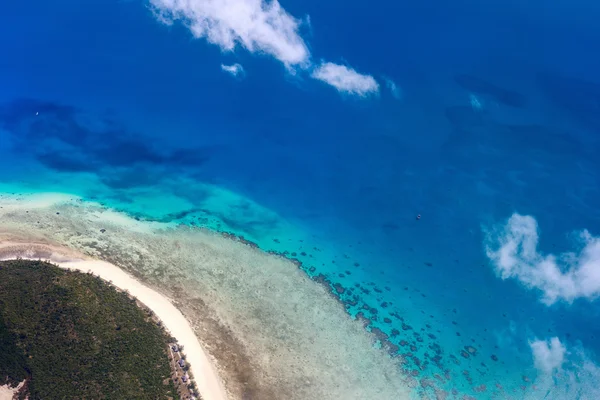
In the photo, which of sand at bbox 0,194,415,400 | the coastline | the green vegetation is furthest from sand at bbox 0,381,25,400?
sand at bbox 0,194,415,400

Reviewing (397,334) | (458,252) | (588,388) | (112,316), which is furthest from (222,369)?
(588,388)

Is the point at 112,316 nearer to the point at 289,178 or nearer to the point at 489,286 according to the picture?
the point at 289,178

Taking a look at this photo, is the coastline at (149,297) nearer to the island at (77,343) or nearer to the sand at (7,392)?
→ the island at (77,343)

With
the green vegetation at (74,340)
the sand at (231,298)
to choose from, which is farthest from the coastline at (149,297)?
the green vegetation at (74,340)

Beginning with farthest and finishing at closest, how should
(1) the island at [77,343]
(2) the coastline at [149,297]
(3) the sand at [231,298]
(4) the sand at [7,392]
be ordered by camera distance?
(3) the sand at [231,298] < (2) the coastline at [149,297] < (1) the island at [77,343] < (4) the sand at [7,392]

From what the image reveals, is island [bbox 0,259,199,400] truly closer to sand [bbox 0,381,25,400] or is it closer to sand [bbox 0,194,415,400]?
sand [bbox 0,381,25,400]

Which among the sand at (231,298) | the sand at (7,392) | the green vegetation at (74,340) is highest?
the sand at (231,298)
